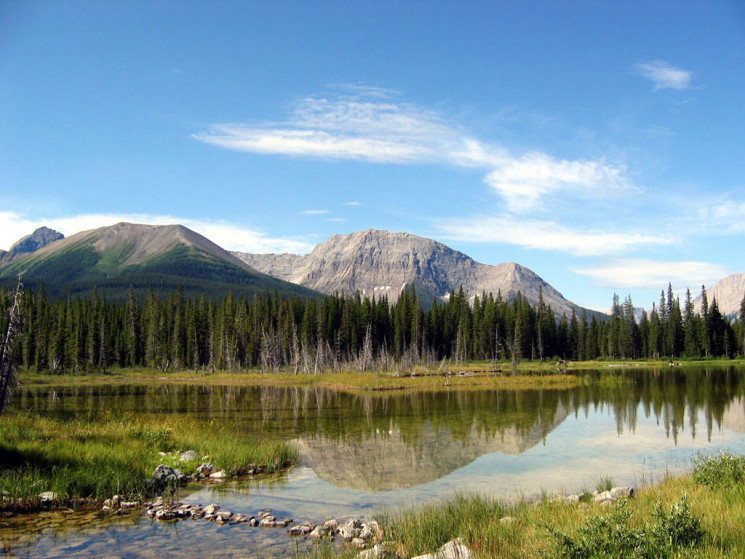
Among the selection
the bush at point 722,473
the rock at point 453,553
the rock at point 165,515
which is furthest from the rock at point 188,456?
the bush at point 722,473

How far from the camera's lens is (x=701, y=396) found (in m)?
53.3

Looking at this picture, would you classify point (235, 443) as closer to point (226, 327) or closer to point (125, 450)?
point (125, 450)

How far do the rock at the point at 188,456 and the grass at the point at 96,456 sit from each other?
644 mm

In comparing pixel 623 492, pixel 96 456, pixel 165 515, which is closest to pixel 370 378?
pixel 96 456

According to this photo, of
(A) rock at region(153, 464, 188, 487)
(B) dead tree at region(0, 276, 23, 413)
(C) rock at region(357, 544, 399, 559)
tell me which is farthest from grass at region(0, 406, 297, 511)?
(C) rock at region(357, 544, 399, 559)

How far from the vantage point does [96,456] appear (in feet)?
71.2

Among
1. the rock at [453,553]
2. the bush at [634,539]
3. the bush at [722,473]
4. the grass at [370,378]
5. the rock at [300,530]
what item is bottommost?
the grass at [370,378]

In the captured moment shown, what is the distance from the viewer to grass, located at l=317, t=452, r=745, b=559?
1036 centimetres

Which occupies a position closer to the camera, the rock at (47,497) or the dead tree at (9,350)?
the rock at (47,497)

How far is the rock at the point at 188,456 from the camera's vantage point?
2454 centimetres

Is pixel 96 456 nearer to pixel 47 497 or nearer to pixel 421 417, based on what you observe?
pixel 47 497

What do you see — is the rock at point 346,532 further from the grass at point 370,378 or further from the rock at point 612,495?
the grass at point 370,378

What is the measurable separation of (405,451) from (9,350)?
71.0 ft

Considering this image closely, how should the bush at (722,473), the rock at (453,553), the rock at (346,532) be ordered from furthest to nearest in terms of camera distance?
1. the bush at (722,473)
2. the rock at (346,532)
3. the rock at (453,553)
